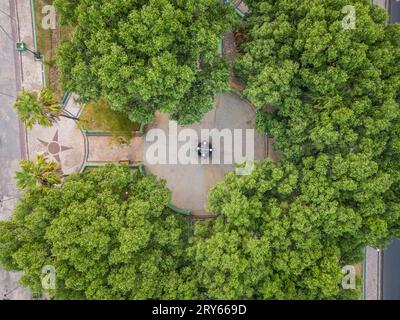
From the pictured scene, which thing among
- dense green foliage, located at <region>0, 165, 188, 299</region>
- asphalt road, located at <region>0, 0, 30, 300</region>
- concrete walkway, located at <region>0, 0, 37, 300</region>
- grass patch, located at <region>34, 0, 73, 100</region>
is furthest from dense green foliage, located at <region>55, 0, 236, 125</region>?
asphalt road, located at <region>0, 0, 30, 300</region>

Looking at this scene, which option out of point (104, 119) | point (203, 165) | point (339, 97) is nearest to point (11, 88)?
point (104, 119)

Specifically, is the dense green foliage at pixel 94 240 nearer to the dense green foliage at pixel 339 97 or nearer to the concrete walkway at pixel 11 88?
the concrete walkway at pixel 11 88

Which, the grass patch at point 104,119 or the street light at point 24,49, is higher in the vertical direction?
the street light at point 24,49

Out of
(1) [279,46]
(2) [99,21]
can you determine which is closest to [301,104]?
(1) [279,46]

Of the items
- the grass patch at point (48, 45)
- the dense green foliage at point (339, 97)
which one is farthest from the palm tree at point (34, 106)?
the dense green foliage at point (339, 97)

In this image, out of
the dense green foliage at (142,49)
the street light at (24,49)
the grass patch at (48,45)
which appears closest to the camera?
the dense green foliage at (142,49)

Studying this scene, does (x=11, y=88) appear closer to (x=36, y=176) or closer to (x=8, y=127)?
(x=8, y=127)

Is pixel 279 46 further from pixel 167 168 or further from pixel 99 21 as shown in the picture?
pixel 167 168
